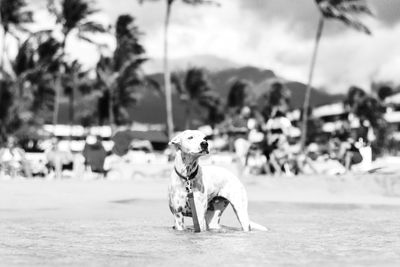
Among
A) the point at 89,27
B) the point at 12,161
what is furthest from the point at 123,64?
the point at 12,161

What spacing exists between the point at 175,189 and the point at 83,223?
2075 millimetres

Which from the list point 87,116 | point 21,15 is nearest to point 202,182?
point 21,15

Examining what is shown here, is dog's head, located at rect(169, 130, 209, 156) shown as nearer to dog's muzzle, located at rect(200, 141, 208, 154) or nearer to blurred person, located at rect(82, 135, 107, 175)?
dog's muzzle, located at rect(200, 141, 208, 154)

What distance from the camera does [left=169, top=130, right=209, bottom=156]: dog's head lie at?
24.2 feet

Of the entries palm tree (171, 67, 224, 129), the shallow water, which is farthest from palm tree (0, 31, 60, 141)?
the shallow water

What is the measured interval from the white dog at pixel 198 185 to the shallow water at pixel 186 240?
0.71ft

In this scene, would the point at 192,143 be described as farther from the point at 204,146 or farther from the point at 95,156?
the point at 95,156

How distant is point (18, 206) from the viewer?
12.2 metres

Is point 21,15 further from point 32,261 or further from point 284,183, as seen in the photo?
point 32,261

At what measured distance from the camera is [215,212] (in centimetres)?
804

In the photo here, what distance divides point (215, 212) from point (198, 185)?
A: 0.65 m

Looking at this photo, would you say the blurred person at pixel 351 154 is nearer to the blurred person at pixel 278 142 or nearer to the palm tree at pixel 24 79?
the blurred person at pixel 278 142

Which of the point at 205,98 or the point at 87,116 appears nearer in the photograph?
the point at 205,98

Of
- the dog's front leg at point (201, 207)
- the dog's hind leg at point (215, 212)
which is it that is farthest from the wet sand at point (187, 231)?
the dog's hind leg at point (215, 212)
